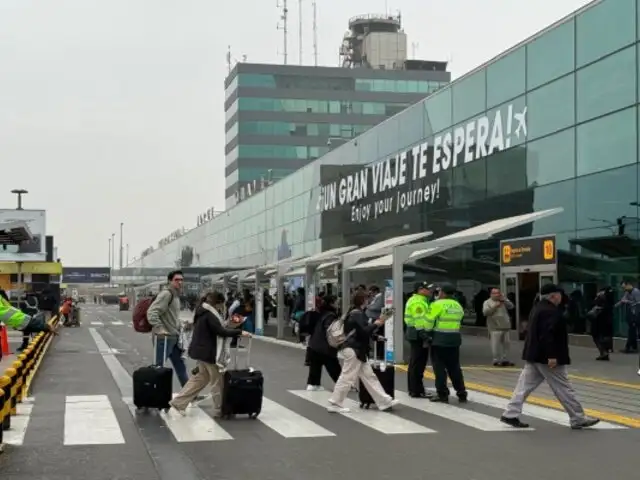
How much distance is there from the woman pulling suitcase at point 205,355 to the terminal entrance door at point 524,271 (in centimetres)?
1486

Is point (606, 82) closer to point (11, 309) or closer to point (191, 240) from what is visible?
point (11, 309)

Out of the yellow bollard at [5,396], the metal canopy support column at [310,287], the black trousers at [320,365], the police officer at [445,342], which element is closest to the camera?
the yellow bollard at [5,396]

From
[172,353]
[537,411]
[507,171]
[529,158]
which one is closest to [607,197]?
[529,158]

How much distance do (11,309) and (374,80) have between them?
10430cm

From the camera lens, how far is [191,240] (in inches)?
3957

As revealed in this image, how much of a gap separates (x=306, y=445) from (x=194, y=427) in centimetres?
178

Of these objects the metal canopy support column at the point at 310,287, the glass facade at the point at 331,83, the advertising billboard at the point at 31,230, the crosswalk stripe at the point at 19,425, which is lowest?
the crosswalk stripe at the point at 19,425

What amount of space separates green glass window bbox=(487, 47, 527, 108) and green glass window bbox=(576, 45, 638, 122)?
138 inches

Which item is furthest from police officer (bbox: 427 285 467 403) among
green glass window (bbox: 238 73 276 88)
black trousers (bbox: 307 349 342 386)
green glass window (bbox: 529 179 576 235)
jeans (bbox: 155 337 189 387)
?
green glass window (bbox: 238 73 276 88)

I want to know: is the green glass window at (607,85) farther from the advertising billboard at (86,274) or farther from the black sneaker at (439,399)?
the advertising billboard at (86,274)

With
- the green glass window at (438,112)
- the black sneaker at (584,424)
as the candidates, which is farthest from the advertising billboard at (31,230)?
the black sneaker at (584,424)

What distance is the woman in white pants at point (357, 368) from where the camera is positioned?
12.1 metres

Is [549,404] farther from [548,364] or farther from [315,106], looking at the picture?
[315,106]

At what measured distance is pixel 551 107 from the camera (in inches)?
1030
